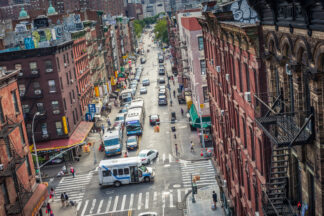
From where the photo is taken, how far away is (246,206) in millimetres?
24500

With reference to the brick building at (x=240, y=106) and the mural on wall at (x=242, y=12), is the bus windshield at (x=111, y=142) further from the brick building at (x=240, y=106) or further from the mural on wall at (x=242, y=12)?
the mural on wall at (x=242, y=12)

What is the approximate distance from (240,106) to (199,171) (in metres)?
23.9

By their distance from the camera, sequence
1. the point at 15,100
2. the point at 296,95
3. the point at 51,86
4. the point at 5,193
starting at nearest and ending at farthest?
the point at 296,95 < the point at 5,193 < the point at 15,100 < the point at 51,86

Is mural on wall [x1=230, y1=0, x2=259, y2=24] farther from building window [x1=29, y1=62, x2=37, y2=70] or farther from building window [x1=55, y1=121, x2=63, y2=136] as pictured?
building window [x1=55, y1=121, x2=63, y2=136]

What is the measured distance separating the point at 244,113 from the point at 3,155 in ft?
59.1

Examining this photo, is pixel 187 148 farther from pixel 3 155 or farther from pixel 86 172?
pixel 3 155

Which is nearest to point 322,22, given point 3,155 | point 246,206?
point 246,206

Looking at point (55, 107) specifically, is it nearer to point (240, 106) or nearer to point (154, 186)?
point (154, 186)

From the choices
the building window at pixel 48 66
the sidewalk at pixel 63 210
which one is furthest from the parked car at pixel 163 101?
the sidewalk at pixel 63 210

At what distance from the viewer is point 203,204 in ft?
119

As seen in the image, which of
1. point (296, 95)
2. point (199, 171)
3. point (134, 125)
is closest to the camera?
point (296, 95)

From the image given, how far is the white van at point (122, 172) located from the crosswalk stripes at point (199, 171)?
430cm

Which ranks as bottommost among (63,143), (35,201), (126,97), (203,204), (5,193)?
(203,204)

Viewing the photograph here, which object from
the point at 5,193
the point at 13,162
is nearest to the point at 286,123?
the point at 5,193
